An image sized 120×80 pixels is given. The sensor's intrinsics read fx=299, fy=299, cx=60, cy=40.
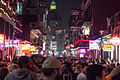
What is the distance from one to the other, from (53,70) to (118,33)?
2219 centimetres

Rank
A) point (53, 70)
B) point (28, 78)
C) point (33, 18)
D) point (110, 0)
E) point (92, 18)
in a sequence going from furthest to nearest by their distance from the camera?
point (33, 18) < point (92, 18) < point (110, 0) < point (28, 78) < point (53, 70)

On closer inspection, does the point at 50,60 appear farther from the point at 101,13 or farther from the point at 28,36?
the point at 28,36

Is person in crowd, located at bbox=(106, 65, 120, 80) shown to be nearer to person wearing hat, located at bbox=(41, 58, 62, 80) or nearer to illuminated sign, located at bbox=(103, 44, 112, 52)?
person wearing hat, located at bbox=(41, 58, 62, 80)

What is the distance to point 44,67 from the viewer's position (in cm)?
425

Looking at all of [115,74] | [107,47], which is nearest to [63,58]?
[107,47]

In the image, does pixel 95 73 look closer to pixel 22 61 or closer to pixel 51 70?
pixel 51 70

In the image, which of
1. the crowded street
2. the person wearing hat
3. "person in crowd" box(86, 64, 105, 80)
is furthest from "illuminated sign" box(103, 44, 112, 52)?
the person wearing hat

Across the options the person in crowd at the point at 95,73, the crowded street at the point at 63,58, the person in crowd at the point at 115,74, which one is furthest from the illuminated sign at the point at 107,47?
the person in crowd at the point at 95,73

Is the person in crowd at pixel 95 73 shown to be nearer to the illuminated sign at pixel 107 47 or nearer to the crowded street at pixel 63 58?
the crowded street at pixel 63 58

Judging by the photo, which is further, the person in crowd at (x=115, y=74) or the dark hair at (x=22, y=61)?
the person in crowd at (x=115, y=74)

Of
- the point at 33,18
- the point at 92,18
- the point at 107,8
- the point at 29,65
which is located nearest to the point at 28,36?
the point at 33,18

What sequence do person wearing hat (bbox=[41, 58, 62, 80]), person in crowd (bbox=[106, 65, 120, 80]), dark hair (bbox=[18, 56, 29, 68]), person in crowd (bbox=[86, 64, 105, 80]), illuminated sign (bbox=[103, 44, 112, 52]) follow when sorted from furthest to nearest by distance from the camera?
illuminated sign (bbox=[103, 44, 112, 52]) < person in crowd (bbox=[106, 65, 120, 80]) < dark hair (bbox=[18, 56, 29, 68]) < person in crowd (bbox=[86, 64, 105, 80]) < person wearing hat (bbox=[41, 58, 62, 80])

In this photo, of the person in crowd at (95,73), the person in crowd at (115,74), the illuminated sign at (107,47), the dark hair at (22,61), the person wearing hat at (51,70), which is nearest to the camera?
the person wearing hat at (51,70)

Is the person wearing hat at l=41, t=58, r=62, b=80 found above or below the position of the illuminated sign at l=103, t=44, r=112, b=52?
above
